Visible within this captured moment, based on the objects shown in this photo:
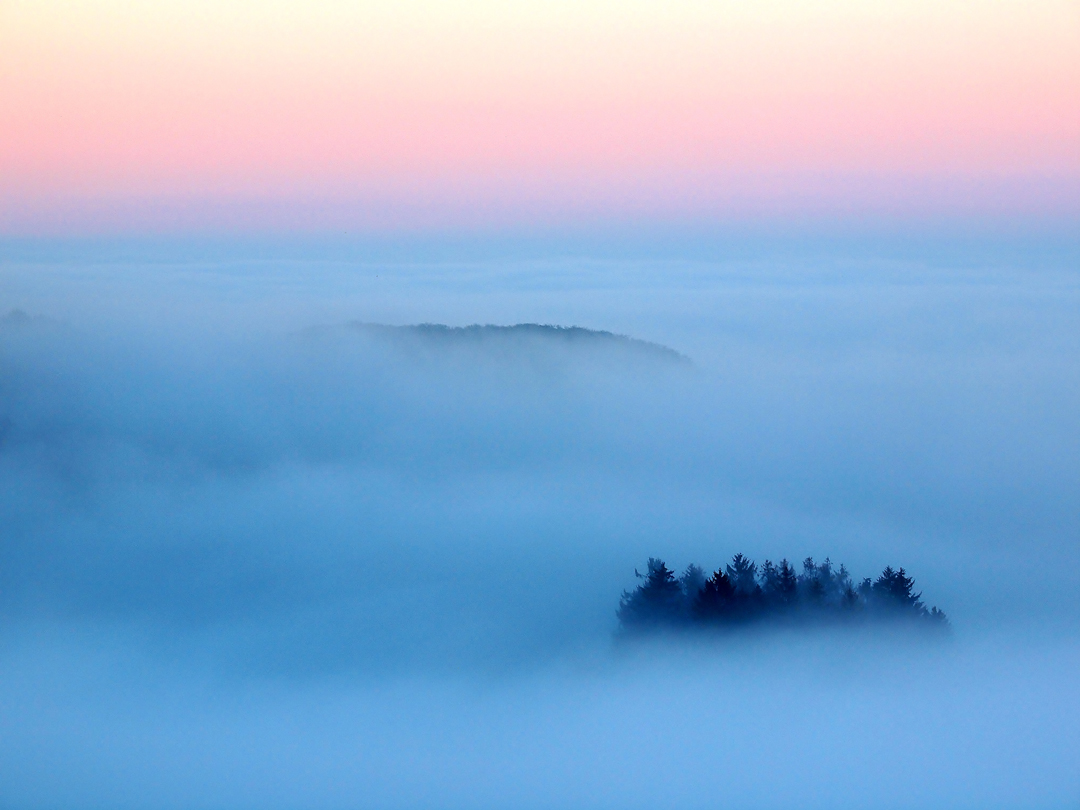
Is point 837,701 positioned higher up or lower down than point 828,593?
lower down

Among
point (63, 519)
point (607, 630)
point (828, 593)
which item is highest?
point (828, 593)

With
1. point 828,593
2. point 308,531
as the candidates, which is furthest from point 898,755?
point 308,531

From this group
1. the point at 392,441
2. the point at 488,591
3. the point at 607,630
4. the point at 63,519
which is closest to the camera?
the point at 607,630

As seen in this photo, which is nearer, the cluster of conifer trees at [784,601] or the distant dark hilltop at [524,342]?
the cluster of conifer trees at [784,601]

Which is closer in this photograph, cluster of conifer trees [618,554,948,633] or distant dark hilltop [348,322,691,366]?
cluster of conifer trees [618,554,948,633]

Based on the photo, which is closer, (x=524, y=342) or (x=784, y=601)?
(x=784, y=601)

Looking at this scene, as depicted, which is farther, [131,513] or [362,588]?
[131,513]

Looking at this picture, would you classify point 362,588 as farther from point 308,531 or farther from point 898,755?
point 898,755

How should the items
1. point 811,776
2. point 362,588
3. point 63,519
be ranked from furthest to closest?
point 63,519
point 362,588
point 811,776
